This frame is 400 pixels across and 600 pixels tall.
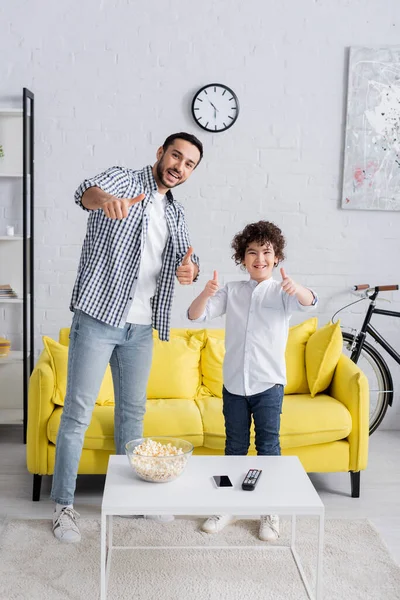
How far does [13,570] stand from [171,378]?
3.96ft

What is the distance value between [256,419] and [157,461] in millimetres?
631

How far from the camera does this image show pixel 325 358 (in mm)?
3260

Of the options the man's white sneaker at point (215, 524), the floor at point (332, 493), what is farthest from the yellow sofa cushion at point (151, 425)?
the man's white sneaker at point (215, 524)

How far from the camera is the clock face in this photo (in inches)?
151

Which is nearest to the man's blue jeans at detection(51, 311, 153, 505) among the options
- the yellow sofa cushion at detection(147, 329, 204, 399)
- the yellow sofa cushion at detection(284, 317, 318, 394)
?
the yellow sofa cushion at detection(147, 329, 204, 399)

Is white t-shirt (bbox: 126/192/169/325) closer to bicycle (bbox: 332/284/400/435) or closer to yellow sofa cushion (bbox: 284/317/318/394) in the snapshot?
yellow sofa cushion (bbox: 284/317/318/394)

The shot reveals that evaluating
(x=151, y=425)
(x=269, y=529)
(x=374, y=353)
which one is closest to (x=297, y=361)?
(x=374, y=353)

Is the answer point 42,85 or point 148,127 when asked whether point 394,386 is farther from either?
point 42,85

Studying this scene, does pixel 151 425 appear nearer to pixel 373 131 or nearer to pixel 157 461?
pixel 157 461

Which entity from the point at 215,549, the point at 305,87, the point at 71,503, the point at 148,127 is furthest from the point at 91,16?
the point at 215,549

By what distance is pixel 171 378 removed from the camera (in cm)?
333

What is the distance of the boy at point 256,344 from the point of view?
259cm

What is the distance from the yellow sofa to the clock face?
4.24 feet

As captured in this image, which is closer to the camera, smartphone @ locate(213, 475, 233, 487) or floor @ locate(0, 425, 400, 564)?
smartphone @ locate(213, 475, 233, 487)
